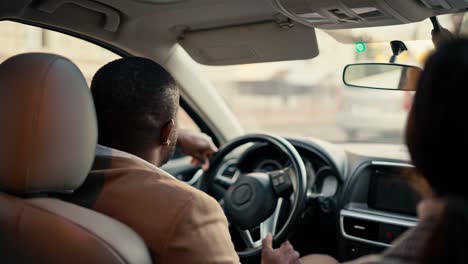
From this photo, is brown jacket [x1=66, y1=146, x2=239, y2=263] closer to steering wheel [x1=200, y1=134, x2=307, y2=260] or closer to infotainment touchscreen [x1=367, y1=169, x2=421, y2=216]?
steering wheel [x1=200, y1=134, x2=307, y2=260]

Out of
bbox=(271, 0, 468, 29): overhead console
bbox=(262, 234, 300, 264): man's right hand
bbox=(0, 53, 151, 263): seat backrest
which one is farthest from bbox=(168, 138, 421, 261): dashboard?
bbox=(0, 53, 151, 263): seat backrest

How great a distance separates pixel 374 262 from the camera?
1.37 metres

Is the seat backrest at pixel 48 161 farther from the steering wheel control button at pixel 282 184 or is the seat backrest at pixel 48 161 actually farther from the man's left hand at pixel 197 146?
the man's left hand at pixel 197 146

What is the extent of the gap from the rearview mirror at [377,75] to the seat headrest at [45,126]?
1.54m

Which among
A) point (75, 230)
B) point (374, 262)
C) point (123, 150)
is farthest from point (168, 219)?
point (374, 262)

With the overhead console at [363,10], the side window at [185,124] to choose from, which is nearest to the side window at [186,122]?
the side window at [185,124]

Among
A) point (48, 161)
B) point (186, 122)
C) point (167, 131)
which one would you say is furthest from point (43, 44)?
point (48, 161)

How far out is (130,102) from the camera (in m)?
2.30

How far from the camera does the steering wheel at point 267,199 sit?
3.35 metres

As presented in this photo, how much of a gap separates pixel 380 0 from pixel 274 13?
0.82 meters

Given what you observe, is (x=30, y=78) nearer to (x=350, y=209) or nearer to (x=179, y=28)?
(x=179, y=28)

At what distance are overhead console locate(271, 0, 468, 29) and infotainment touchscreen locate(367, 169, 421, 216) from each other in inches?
35.9

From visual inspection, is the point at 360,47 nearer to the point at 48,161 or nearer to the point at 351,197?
the point at 351,197

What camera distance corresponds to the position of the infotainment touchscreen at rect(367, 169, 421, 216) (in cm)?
334
